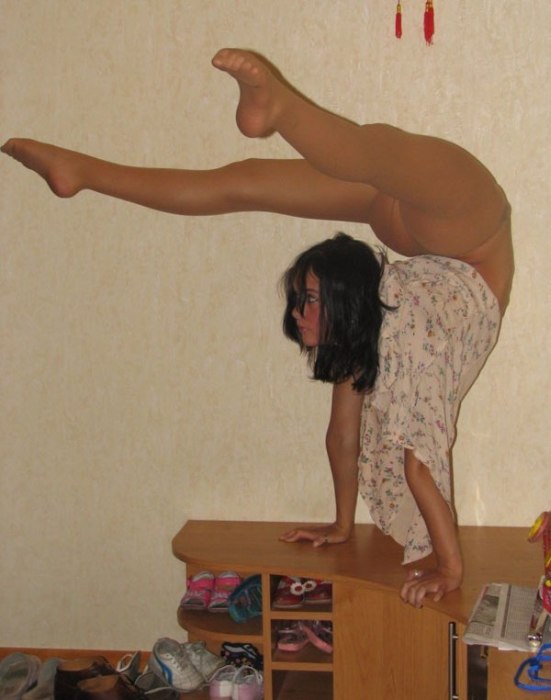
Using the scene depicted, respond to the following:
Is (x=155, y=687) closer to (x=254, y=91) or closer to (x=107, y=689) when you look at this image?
(x=107, y=689)

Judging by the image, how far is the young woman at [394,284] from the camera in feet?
6.44

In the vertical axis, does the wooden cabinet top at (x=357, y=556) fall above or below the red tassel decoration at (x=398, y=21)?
below

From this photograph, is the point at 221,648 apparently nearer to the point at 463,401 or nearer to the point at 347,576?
the point at 347,576

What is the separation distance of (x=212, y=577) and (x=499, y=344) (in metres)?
0.93

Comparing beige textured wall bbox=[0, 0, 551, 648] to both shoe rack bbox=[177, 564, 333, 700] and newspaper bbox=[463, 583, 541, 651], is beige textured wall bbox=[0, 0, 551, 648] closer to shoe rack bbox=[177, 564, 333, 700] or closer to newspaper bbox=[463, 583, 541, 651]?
shoe rack bbox=[177, 564, 333, 700]

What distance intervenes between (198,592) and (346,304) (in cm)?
85

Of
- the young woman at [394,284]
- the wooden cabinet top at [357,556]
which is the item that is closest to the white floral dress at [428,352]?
the young woman at [394,284]

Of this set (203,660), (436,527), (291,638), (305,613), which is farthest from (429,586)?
(203,660)

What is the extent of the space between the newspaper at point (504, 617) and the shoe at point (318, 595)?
17.2 inches

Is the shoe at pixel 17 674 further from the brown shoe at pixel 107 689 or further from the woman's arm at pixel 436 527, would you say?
the woman's arm at pixel 436 527

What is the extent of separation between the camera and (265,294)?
8.16ft

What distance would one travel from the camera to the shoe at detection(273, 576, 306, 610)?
2201 mm


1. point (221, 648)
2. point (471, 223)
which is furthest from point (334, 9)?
point (221, 648)

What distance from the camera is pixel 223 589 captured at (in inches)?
94.0
